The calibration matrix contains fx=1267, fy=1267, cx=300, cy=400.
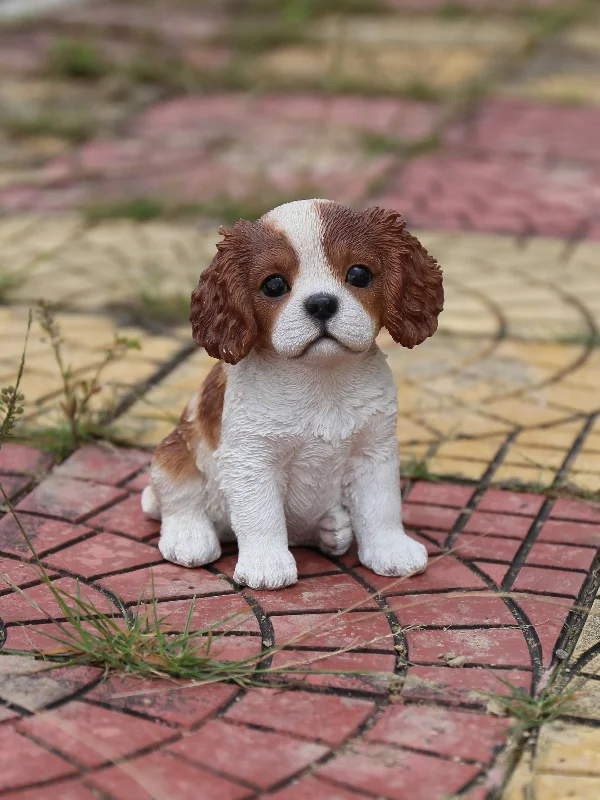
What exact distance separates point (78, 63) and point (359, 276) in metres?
7.20

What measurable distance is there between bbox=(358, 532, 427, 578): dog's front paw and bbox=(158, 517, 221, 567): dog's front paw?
0.44 metres

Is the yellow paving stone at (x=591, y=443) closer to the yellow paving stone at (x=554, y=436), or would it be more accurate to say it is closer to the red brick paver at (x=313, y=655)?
the yellow paving stone at (x=554, y=436)

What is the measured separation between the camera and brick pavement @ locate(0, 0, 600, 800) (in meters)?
2.75

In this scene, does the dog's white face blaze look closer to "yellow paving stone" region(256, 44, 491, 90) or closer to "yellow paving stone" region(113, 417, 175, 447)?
"yellow paving stone" region(113, 417, 175, 447)

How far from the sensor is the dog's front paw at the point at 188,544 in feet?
11.5

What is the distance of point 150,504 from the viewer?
3.74 m

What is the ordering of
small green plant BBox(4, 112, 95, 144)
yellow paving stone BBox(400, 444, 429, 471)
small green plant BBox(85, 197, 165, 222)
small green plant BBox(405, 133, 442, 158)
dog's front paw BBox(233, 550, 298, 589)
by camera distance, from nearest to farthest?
dog's front paw BBox(233, 550, 298, 589)
yellow paving stone BBox(400, 444, 429, 471)
small green plant BBox(85, 197, 165, 222)
small green plant BBox(405, 133, 442, 158)
small green plant BBox(4, 112, 95, 144)

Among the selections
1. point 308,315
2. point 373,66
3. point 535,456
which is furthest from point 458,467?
point 373,66

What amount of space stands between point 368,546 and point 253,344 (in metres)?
0.65

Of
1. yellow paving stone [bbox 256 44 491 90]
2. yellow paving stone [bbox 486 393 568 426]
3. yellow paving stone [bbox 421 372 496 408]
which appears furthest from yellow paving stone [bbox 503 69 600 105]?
yellow paving stone [bbox 486 393 568 426]

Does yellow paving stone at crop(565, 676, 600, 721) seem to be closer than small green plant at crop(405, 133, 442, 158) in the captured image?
Yes

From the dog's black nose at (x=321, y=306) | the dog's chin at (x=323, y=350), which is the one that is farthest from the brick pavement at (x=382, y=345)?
the dog's black nose at (x=321, y=306)

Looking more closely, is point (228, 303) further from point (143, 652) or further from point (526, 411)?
point (526, 411)

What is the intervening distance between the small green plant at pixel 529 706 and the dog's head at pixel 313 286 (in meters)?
0.93
